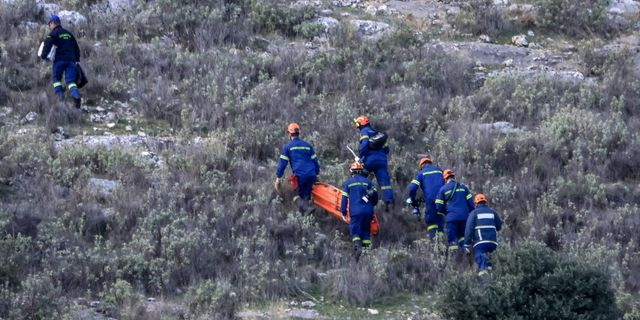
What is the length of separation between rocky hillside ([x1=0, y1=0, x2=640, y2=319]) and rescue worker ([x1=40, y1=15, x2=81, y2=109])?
49 cm

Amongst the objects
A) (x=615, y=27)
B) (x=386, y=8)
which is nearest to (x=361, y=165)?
(x=386, y=8)

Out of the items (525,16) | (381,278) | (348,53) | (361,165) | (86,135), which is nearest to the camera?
(381,278)

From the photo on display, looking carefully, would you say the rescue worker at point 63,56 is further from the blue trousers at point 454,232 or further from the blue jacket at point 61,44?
the blue trousers at point 454,232

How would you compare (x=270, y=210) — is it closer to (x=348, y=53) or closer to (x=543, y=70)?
(x=348, y=53)

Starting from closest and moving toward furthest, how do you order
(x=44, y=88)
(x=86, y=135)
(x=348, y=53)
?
(x=86, y=135), (x=44, y=88), (x=348, y=53)

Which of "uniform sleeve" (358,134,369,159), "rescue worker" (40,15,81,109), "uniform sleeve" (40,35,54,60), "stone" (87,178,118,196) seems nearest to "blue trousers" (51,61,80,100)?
"rescue worker" (40,15,81,109)

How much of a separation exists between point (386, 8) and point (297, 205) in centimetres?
971

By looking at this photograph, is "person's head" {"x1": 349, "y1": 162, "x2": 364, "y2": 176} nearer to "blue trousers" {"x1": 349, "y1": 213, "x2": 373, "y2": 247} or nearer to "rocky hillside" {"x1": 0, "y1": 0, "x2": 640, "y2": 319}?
"blue trousers" {"x1": 349, "y1": 213, "x2": 373, "y2": 247}

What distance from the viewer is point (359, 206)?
659 inches

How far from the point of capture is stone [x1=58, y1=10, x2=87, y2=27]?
922 inches

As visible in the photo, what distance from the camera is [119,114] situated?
815 inches

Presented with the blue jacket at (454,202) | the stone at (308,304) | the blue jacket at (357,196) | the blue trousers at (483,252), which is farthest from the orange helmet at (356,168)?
the stone at (308,304)

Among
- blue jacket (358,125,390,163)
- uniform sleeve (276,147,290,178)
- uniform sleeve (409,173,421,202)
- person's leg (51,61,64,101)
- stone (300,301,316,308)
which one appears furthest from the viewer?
person's leg (51,61,64,101)

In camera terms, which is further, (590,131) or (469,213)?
(590,131)
